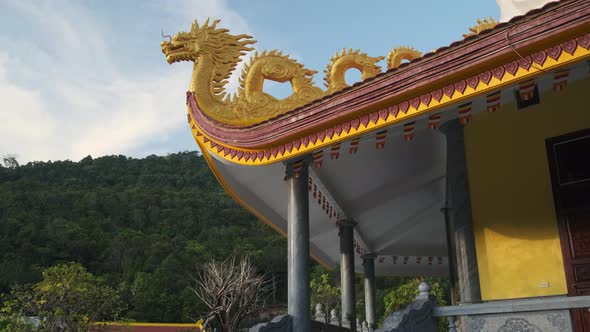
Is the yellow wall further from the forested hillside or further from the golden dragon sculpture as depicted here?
the forested hillside

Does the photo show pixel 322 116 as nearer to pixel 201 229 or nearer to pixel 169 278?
pixel 169 278

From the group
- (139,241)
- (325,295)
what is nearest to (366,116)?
(325,295)

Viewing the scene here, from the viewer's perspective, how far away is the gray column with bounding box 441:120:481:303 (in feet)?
19.3

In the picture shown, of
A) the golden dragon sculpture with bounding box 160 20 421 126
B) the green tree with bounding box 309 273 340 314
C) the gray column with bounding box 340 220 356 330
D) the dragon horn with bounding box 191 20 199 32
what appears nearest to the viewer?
the golden dragon sculpture with bounding box 160 20 421 126

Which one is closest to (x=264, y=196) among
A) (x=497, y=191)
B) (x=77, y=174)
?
(x=497, y=191)

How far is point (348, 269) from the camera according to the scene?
10.7 metres

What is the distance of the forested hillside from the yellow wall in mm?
33847

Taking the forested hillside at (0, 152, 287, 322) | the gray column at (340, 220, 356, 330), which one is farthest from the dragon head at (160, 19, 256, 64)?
the forested hillside at (0, 152, 287, 322)

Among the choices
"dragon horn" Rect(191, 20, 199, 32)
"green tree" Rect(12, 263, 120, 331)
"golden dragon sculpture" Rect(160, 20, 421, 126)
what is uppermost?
"dragon horn" Rect(191, 20, 199, 32)

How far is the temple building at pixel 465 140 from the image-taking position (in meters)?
4.56

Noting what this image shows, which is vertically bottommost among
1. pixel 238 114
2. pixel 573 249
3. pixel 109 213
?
pixel 573 249

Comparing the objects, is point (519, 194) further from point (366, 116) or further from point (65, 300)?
point (65, 300)

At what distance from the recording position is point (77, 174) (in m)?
66.7

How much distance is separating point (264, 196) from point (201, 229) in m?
44.4
